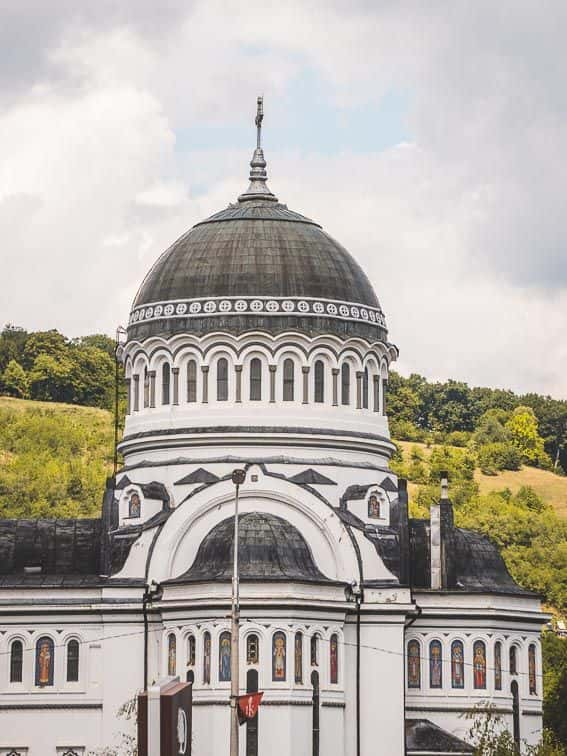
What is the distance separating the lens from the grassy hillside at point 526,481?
14975cm

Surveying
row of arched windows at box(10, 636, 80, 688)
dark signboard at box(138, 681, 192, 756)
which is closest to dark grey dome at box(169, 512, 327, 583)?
row of arched windows at box(10, 636, 80, 688)

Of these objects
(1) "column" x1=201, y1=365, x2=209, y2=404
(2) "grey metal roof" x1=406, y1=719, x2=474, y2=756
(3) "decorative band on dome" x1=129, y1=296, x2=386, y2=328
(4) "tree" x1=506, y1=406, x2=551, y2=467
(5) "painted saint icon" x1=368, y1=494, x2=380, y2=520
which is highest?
(4) "tree" x1=506, y1=406, x2=551, y2=467

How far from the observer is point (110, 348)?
168000 millimetres

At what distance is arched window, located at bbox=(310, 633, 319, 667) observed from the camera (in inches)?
2810

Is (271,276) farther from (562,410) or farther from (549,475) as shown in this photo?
(562,410)

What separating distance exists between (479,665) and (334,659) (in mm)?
5680

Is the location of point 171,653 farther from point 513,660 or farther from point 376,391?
point 376,391

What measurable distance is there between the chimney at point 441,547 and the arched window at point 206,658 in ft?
29.1

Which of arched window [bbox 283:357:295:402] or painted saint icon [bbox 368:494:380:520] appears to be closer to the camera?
painted saint icon [bbox 368:494:380:520]

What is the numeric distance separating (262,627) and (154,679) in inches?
186

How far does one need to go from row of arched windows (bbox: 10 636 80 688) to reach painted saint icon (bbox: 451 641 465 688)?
12.0 metres

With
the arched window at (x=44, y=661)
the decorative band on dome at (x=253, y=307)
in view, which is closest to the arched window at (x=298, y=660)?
the arched window at (x=44, y=661)

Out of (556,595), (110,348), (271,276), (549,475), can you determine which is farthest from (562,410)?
(271,276)

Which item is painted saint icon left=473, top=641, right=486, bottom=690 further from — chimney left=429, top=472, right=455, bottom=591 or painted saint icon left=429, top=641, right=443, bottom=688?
chimney left=429, top=472, right=455, bottom=591
